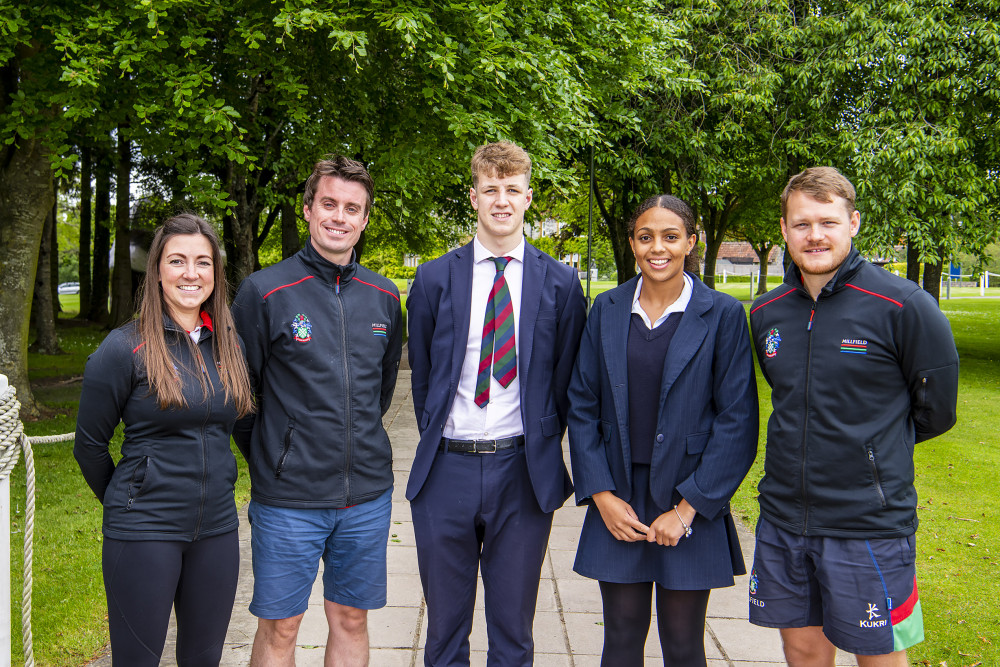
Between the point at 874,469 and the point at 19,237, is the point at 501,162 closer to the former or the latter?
the point at 874,469

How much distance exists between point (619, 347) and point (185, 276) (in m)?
1.64

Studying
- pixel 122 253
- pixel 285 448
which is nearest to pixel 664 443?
pixel 285 448

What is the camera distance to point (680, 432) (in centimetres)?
296

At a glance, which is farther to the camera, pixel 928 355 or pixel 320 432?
pixel 320 432

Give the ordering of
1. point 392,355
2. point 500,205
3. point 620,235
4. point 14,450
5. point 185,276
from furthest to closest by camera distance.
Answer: point 620,235 → point 392,355 → point 500,205 → point 185,276 → point 14,450

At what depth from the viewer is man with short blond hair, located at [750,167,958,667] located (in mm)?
2791

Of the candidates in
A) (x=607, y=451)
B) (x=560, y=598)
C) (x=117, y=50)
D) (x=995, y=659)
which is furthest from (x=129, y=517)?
(x=117, y=50)

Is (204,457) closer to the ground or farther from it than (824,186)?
closer to the ground

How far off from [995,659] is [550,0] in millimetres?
8341

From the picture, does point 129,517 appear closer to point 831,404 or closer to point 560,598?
point 831,404

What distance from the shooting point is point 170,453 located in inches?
109

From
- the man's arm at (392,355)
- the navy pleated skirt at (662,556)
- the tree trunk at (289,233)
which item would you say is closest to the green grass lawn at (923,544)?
the navy pleated skirt at (662,556)

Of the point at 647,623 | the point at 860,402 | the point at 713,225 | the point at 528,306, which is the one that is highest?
the point at 713,225

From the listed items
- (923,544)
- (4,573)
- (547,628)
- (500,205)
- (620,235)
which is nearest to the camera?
(4,573)
